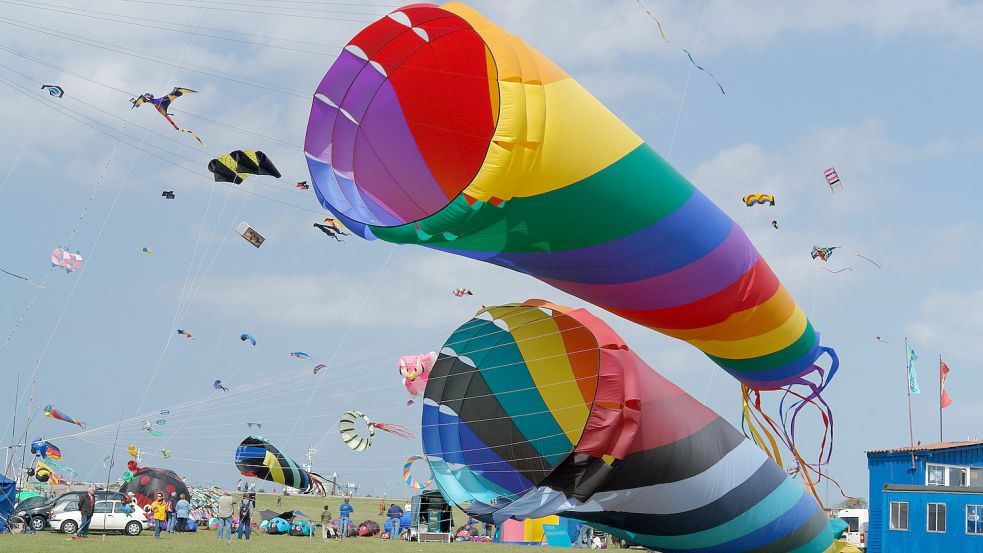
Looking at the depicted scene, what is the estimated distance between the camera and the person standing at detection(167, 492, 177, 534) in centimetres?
2577

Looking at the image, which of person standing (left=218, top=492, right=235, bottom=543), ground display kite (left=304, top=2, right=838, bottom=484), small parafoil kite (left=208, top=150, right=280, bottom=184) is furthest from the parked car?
ground display kite (left=304, top=2, right=838, bottom=484)

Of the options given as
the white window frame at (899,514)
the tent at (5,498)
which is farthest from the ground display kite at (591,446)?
the tent at (5,498)

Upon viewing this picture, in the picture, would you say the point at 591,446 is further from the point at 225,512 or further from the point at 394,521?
the point at 394,521

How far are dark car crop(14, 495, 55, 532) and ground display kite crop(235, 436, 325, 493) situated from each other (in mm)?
6452

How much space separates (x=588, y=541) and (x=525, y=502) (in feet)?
51.4

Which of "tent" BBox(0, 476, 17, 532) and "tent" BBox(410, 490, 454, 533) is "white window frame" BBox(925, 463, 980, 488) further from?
A: "tent" BBox(0, 476, 17, 532)

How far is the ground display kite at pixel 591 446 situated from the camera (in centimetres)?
1077

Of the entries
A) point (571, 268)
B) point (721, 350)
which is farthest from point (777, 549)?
point (571, 268)

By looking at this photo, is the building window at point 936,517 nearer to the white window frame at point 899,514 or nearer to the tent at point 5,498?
the white window frame at point 899,514

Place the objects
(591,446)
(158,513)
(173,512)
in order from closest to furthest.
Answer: (591,446) → (158,513) → (173,512)

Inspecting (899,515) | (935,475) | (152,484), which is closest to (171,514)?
(152,484)

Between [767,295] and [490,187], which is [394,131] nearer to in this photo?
[490,187]

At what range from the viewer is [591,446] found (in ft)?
34.7

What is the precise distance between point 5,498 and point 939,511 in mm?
20645
